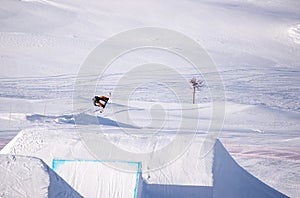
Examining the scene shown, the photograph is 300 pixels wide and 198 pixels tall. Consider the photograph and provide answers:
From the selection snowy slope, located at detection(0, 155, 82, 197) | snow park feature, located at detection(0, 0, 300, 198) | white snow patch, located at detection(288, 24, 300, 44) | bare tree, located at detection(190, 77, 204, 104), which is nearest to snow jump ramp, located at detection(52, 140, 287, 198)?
snow park feature, located at detection(0, 0, 300, 198)

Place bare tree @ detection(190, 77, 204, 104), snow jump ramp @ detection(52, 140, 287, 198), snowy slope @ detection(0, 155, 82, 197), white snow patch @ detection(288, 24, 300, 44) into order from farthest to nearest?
white snow patch @ detection(288, 24, 300, 44)
bare tree @ detection(190, 77, 204, 104)
snow jump ramp @ detection(52, 140, 287, 198)
snowy slope @ detection(0, 155, 82, 197)

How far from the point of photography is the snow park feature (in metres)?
10.9

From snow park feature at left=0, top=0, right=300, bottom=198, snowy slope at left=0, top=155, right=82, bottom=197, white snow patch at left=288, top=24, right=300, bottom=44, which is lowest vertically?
snowy slope at left=0, top=155, right=82, bottom=197

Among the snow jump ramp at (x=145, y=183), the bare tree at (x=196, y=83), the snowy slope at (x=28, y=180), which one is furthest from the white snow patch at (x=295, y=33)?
the snowy slope at (x=28, y=180)

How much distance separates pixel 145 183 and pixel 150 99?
1502 cm

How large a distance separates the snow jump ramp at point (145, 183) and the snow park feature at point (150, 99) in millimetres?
27

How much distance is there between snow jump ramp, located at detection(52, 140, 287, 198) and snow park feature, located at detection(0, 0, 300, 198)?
3 centimetres

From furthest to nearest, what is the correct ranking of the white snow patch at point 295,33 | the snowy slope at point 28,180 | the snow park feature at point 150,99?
the white snow patch at point 295,33, the snow park feature at point 150,99, the snowy slope at point 28,180

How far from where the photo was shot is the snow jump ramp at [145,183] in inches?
396

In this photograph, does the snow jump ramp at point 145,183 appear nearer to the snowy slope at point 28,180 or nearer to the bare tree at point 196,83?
the snowy slope at point 28,180

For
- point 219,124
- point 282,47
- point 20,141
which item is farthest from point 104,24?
point 20,141

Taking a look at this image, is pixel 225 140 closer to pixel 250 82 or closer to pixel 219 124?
pixel 219 124

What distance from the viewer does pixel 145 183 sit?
11.0 meters

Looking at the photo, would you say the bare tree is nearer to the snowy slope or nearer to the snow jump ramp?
the snow jump ramp
